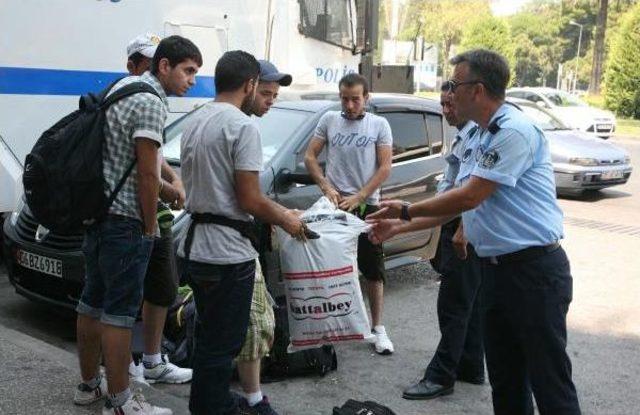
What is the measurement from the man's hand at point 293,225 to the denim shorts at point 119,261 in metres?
0.61

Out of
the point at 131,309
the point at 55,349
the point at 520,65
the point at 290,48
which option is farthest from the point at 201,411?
the point at 520,65

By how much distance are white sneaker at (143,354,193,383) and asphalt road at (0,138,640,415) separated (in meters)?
0.05

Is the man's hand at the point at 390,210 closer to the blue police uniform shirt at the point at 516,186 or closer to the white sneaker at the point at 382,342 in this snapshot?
the blue police uniform shirt at the point at 516,186

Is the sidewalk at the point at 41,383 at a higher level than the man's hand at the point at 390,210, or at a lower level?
lower

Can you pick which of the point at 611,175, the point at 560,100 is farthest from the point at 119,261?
the point at 560,100

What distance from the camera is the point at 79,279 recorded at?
4348 mm

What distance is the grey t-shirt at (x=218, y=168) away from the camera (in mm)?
2824

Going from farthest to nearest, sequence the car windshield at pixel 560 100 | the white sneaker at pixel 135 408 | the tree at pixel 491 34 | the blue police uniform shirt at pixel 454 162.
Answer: the tree at pixel 491 34 → the car windshield at pixel 560 100 → the blue police uniform shirt at pixel 454 162 → the white sneaker at pixel 135 408

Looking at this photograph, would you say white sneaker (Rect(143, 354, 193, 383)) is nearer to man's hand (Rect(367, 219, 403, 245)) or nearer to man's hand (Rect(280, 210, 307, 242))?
man's hand (Rect(280, 210, 307, 242))

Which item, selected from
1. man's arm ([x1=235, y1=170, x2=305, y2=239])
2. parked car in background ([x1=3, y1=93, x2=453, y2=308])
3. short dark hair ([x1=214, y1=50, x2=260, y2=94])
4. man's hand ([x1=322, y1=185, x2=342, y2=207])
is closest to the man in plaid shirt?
short dark hair ([x1=214, y1=50, x2=260, y2=94])

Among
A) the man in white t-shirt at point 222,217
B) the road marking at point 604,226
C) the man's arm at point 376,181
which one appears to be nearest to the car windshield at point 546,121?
the road marking at point 604,226

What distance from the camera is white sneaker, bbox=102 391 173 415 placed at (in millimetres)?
3184

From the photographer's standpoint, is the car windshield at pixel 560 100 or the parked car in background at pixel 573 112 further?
the car windshield at pixel 560 100

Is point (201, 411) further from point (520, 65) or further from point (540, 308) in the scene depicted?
point (520, 65)
